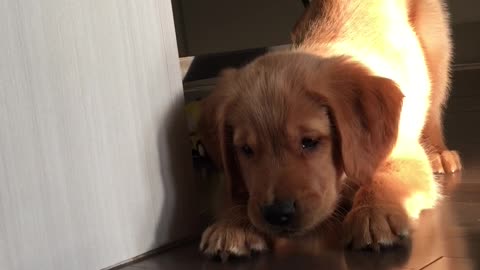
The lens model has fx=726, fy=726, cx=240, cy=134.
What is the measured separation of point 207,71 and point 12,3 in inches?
125

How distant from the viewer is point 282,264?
173 cm

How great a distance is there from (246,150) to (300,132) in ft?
0.58

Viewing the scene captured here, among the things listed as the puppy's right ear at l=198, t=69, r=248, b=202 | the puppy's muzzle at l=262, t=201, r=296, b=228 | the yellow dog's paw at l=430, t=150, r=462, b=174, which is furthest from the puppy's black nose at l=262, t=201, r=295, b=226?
the yellow dog's paw at l=430, t=150, r=462, b=174

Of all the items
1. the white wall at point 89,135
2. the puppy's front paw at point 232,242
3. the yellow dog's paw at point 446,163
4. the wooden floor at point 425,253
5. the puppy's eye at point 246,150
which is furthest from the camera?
the yellow dog's paw at point 446,163

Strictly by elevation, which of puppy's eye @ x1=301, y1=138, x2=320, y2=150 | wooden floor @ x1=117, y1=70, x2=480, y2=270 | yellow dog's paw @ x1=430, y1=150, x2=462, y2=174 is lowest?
yellow dog's paw @ x1=430, y1=150, x2=462, y2=174

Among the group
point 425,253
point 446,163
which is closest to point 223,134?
point 425,253

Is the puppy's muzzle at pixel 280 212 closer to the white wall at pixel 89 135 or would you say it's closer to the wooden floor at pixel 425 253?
the wooden floor at pixel 425 253

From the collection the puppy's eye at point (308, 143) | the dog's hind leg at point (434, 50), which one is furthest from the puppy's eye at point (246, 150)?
the dog's hind leg at point (434, 50)

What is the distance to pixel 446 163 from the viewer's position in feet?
8.69

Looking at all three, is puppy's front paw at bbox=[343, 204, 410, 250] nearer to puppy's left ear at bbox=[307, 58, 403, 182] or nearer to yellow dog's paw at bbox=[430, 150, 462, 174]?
puppy's left ear at bbox=[307, 58, 403, 182]

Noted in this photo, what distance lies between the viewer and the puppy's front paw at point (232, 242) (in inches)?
72.1

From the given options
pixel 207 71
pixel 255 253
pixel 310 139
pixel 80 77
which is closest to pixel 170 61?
pixel 80 77

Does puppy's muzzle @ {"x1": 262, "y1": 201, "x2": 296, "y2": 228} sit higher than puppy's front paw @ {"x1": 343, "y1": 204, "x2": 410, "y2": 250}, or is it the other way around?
puppy's muzzle @ {"x1": 262, "y1": 201, "x2": 296, "y2": 228}

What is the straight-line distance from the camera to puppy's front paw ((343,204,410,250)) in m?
1.73
